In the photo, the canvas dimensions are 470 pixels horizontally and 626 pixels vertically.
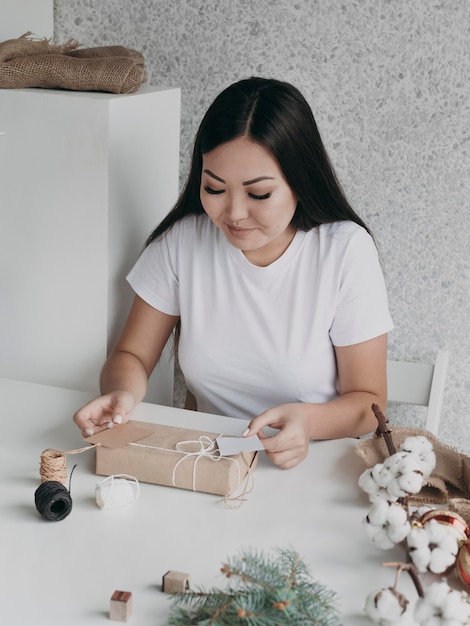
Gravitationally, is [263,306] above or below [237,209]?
below

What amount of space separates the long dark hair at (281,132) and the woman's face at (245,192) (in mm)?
18

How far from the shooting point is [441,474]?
1.22 meters

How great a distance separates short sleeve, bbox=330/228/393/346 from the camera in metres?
1.55

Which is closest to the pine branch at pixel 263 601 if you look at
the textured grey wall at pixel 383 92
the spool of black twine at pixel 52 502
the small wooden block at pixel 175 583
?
the small wooden block at pixel 175 583

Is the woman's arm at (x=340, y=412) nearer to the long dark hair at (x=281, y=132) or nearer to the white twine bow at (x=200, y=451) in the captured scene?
the white twine bow at (x=200, y=451)

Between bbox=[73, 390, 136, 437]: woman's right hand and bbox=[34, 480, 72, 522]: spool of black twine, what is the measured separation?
0.58 ft

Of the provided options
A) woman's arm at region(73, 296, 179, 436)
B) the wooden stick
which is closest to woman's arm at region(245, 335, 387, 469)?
the wooden stick

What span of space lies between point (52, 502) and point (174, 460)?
0.18 m

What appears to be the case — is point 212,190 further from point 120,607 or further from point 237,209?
point 120,607

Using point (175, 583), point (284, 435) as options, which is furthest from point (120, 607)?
point (284, 435)

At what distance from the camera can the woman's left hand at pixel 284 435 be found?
4.17 ft

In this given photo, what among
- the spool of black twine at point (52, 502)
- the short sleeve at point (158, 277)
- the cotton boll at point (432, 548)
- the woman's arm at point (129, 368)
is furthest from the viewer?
the short sleeve at point (158, 277)

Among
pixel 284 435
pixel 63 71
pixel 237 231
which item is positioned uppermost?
pixel 63 71

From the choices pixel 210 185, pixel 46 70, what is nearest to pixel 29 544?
pixel 210 185
